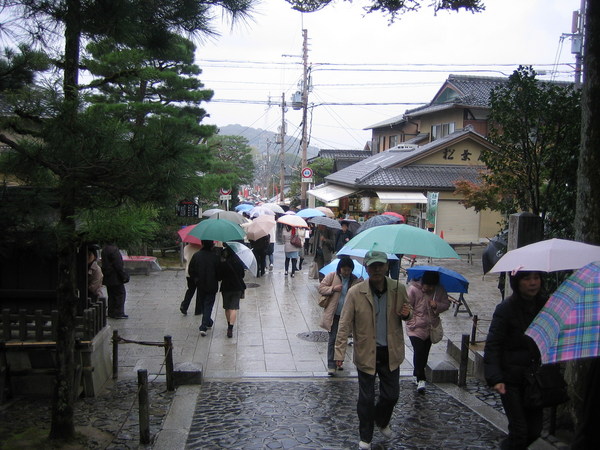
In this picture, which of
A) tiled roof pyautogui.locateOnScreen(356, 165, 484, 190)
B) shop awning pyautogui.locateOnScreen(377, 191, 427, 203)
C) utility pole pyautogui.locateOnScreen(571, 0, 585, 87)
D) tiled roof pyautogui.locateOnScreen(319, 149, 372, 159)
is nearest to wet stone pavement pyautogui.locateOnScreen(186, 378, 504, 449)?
shop awning pyautogui.locateOnScreen(377, 191, 427, 203)

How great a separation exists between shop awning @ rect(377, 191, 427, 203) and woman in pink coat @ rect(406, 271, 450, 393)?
16.3m

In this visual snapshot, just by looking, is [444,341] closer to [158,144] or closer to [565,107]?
[565,107]

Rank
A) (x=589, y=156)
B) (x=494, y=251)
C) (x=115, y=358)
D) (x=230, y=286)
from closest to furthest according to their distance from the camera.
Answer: (x=589, y=156), (x=115, y=358), (x=230, y=286), (x=494, y=251)

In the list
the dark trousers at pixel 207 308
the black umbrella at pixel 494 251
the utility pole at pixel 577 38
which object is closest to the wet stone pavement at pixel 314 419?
the dark trousers at pixel 207 308

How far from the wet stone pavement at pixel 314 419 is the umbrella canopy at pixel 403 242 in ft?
5.97

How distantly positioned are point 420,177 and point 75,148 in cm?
2115

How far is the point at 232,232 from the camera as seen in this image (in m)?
9.70

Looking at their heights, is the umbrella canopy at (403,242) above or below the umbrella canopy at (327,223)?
below

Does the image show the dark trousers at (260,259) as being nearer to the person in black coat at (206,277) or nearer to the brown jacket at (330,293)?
the person in black coat at (206,277)

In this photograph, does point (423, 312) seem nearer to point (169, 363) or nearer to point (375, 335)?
point (375, 335)

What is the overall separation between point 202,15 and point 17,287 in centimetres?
418

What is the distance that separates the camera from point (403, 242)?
635cm

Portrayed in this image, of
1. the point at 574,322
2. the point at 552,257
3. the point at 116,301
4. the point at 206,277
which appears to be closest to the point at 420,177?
the point at 206,277

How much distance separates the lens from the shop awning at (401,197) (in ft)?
76.0
